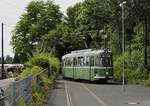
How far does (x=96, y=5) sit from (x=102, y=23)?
14758 mm

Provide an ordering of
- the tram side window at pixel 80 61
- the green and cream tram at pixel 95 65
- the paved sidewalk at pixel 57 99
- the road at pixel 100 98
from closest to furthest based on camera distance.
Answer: the road at pixel 100 98, the paved sidewalk at pixel 57 99, the green and cream tram at pixel 95 65, the tram side window at pixel 80 61

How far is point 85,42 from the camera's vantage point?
104062 mm

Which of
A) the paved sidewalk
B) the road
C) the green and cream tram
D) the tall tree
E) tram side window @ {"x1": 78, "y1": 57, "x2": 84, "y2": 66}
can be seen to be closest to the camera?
the road

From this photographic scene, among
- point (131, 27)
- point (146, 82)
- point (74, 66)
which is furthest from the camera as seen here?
point (131, 27)

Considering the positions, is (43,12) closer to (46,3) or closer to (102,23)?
(46,3)

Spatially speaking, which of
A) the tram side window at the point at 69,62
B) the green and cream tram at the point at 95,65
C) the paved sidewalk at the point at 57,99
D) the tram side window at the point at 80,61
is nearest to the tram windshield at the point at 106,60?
the green and cream tram at the point at 95,65

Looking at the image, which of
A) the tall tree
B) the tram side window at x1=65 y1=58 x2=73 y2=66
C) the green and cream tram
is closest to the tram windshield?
the green and cream tram

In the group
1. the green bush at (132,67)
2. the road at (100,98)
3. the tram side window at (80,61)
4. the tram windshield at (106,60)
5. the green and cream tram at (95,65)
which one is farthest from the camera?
the tram side window at (80,61)

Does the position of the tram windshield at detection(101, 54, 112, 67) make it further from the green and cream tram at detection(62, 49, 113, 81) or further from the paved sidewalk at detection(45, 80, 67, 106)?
the paved sidewalk at detection(45, 80, 67, 106)

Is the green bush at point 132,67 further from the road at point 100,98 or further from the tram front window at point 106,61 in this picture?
the road at point 100,98

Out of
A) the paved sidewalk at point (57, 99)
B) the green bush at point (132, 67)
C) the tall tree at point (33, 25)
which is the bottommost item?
the paved sidewalk at point (57, 99)

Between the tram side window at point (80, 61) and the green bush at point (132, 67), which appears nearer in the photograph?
the green bush at point (132, 67)

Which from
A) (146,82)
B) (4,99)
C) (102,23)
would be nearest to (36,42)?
(102,23)

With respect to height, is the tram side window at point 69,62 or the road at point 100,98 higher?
the tram side window at point 69,62
